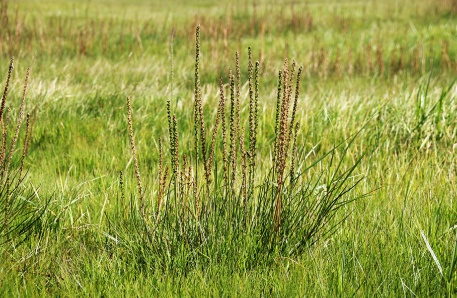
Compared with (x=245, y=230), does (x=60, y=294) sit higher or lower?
lower

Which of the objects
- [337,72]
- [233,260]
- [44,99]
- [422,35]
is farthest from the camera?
[422,35]

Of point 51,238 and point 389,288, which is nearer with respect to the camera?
point 389,288

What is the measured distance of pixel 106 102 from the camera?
4637mm

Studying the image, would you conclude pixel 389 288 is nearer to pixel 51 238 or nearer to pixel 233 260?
pixel 233 260

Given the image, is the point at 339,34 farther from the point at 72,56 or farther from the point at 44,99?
the point at 44,99

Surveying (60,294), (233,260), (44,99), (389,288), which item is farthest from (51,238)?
(44,99)

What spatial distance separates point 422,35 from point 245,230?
8098 mm

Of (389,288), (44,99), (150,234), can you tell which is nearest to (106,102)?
(44,99)

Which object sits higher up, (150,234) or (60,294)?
(150,234)

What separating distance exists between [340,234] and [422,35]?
7861 mm

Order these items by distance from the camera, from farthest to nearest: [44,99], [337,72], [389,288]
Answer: [337,72] < [44,99] < [389,288]

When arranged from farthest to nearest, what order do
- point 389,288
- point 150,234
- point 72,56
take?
point 72,56 → point 150,234 → point 389,288

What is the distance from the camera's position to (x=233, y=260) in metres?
1.91

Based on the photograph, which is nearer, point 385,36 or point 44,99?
point 44,99
